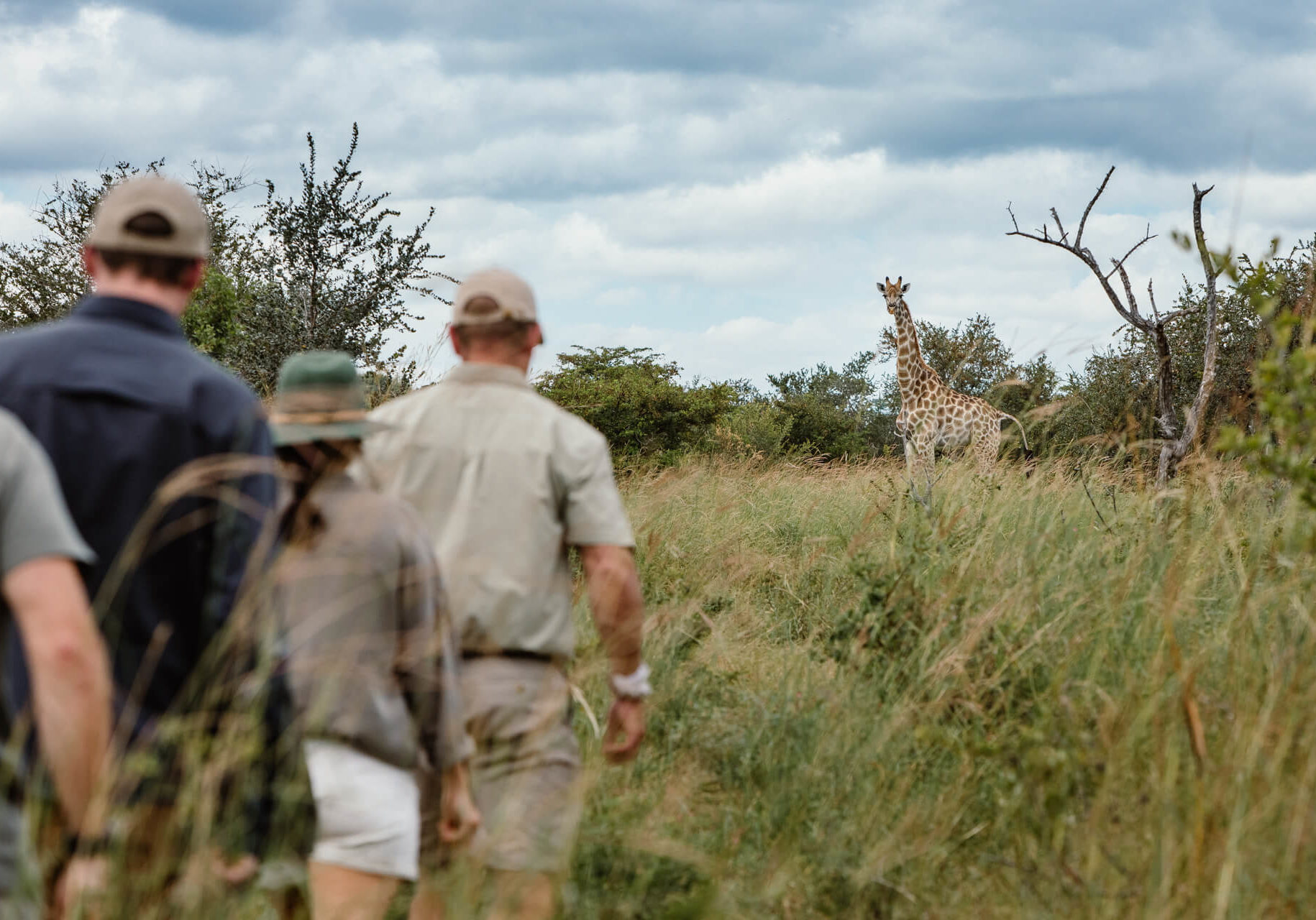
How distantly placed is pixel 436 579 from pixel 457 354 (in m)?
0.77

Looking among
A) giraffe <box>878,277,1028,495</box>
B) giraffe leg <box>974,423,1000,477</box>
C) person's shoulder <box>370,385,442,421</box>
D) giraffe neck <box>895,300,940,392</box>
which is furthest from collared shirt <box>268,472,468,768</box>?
giraffe neck <box>895,300,940,392</box>

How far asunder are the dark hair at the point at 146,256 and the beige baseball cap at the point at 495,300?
90 centimetres

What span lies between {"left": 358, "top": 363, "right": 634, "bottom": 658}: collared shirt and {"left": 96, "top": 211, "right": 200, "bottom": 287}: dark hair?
80 cm

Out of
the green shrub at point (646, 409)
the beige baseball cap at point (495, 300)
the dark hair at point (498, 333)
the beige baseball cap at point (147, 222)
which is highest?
the beige baseball cap at point (147, 222)

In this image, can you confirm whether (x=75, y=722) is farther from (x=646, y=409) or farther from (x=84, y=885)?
(x=646, y=409)

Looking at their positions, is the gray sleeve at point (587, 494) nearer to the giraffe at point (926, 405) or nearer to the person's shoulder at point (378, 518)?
the person's shoulder at point (378, 518)

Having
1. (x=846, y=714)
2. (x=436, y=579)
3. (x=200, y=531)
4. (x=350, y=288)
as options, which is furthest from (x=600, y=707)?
(x=350, y=288)

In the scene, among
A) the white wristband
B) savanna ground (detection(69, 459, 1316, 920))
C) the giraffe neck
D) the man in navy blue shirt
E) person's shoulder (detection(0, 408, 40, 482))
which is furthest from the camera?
the giraffe neck

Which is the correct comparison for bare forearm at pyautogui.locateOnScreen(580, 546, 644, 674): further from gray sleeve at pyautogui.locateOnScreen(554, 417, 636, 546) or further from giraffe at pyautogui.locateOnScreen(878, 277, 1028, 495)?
giraffe at pyautogui.locateOnScreen(878, 277, 1028, 495)

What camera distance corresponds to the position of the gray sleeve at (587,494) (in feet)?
10.2

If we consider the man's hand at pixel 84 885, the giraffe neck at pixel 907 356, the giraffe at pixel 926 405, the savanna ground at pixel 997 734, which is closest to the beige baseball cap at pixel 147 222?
the man's hand at pixel 84 885

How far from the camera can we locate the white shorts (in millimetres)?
2680

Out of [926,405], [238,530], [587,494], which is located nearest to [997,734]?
[587,494]

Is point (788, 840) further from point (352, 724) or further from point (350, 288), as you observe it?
point (350, 288)
